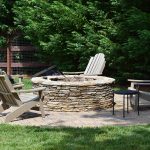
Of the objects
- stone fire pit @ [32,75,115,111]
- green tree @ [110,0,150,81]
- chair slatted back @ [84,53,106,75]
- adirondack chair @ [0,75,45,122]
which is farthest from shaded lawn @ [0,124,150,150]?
chair slatted back @ [84,53,106,75]

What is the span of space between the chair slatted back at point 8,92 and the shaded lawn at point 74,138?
2.50 ft

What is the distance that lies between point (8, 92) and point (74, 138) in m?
2.04

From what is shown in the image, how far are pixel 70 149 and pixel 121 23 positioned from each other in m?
7.56

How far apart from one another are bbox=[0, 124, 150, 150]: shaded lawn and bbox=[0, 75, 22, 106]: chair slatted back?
0.76 meters

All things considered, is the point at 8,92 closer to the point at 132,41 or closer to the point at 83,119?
the point at 83,119

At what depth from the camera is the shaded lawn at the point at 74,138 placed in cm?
605

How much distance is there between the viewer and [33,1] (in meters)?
15.7

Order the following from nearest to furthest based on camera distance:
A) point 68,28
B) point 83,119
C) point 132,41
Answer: point 83,119, point 132,41, point 68,28

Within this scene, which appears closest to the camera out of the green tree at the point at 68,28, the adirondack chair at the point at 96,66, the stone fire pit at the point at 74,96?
the stone fire pit at the point at 74,96

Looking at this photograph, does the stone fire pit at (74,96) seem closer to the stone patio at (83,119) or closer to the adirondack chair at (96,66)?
the stone patio at (83,119)

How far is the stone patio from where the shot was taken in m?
7.84

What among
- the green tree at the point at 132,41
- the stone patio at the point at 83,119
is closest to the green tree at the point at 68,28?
the green tree at the point at 132,41

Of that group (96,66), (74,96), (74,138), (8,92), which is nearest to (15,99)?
(8,92)

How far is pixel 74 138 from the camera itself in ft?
21.4
